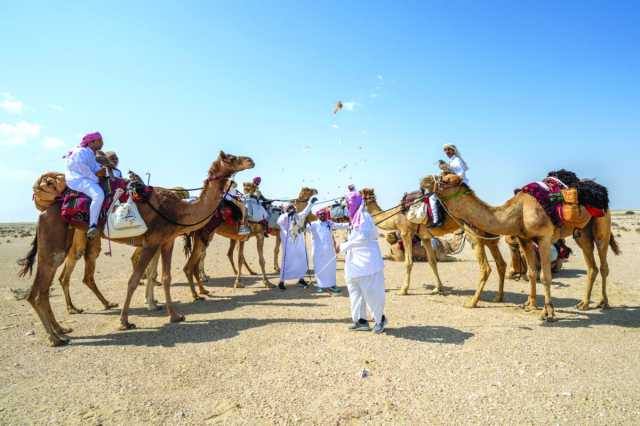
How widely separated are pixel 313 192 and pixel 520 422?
7.79m

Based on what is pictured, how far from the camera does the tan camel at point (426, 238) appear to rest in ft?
27.1

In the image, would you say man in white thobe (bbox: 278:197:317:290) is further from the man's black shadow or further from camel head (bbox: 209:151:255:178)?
the man's black shadow

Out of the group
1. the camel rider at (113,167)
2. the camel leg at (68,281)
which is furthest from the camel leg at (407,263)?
the camel leg at (68,281)

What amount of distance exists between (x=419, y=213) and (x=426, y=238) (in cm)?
99

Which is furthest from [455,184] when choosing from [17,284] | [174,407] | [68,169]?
[17,284]

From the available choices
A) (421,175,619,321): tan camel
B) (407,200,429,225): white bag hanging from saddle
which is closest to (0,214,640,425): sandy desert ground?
(421,175,619,321): tan camel

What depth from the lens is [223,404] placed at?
3854 mm

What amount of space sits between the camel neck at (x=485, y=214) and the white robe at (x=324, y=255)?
333 cm

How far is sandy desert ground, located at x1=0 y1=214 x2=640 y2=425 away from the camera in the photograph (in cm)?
368

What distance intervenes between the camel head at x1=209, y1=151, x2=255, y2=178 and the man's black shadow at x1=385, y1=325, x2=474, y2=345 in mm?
3984

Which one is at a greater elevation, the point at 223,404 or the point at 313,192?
the point at 313,192

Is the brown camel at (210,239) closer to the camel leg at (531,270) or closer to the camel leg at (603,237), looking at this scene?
the camel leg at (531,270)

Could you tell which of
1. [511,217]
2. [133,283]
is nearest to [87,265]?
[133,283]

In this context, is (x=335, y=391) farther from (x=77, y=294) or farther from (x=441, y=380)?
(x=77, y=294)
